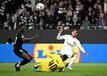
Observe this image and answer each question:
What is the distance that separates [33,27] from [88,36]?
3.58m

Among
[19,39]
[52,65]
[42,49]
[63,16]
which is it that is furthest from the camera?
[63,16]

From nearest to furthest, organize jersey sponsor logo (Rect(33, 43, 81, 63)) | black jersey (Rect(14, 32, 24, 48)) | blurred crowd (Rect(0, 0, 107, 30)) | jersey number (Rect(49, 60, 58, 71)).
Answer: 1. jersey number (Rect(49, 60, 58, 71))
2. black jersey (Rect(14, 32, 24, 48))
3. jersey sponsor logo (Rect(33, 43, 81, 63))
4. blurred crowd (Rect(0, 0, 107, 30))

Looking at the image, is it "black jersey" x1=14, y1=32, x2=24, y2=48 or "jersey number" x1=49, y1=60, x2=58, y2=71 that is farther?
"black jersey" x1=14, y1=32, x2=24, y2=48

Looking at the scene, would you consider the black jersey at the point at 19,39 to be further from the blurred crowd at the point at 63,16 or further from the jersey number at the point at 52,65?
the blurred crowd at the point at 63,16

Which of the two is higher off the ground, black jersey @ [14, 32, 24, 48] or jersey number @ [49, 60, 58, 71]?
black jersey @ [14, 32, 24, 48]

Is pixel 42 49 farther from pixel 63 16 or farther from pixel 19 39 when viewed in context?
pixel 19 39

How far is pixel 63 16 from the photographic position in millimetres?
29781

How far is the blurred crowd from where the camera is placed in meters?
29.7

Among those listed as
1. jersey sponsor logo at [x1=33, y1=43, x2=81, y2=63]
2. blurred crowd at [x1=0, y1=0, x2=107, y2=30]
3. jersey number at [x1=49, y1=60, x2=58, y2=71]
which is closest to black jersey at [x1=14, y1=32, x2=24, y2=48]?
jersey number at [x1=49, y1=60, x2=58, y2=71]

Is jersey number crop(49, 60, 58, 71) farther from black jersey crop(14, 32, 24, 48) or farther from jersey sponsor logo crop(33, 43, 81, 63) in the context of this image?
jersey sponsor logo crop(33, 43, 81, 63)

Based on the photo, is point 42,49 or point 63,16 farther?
point 63,16

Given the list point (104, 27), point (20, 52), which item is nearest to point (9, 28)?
point (104, 27)

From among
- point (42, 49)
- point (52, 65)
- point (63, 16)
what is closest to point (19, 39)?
point (52, 65)

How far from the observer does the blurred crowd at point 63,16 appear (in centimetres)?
2966
